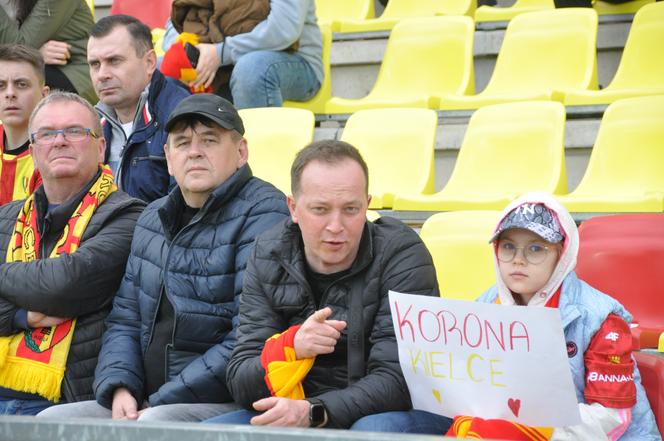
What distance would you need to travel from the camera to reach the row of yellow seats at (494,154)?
5121 mm

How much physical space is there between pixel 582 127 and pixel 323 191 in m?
2.81

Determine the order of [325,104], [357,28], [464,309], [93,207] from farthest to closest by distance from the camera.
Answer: [357,28]
[325,104]
[93,207]
[464,309]

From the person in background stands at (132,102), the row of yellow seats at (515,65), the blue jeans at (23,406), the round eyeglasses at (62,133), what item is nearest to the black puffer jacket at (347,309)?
the blue jeans at (23,406)

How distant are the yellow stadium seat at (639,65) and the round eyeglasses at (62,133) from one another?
103 inches

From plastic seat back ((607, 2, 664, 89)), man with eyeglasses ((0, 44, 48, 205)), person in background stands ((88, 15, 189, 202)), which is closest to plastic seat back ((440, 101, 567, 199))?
plastic seat back ((607, 2, 664, 89))

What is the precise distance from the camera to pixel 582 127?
573 centimetres

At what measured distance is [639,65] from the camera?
610cm

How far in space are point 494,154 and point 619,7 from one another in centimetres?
180

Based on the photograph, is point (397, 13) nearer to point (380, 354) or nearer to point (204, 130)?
point (204, 130)

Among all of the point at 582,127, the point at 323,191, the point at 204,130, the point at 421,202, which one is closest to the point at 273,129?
the point at 421,202

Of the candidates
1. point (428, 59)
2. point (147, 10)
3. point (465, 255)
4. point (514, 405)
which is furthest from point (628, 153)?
point (147, 10)

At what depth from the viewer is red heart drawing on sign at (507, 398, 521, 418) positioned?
2.81m

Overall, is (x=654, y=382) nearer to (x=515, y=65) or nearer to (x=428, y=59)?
(x=515, y=65)

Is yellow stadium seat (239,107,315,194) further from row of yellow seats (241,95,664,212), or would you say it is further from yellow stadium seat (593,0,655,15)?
yellow stadium seat (593,0,655,15)
